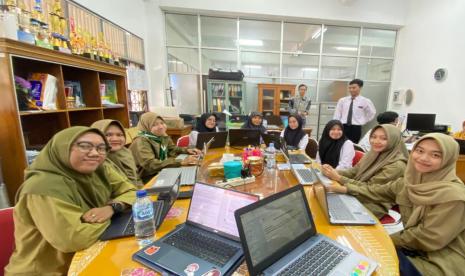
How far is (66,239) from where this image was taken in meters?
0.82

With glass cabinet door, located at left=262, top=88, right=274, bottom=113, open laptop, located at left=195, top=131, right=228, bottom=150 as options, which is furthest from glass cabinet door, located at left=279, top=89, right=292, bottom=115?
open laptop, located at left=195, top=131, right=228, bottom=150

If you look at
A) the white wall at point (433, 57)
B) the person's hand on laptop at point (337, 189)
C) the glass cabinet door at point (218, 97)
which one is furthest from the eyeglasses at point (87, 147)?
the white wall at point (433, 57)

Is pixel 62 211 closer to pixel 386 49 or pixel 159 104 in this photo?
pixel 159 104

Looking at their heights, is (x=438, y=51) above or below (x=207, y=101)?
Answer: above

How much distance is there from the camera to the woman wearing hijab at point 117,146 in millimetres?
1610

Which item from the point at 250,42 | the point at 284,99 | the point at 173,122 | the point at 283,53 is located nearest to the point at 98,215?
the point at 173,122

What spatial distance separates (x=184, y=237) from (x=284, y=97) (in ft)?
16.0

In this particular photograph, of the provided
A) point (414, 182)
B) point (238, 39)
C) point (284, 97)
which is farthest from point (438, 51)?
point (414, 182)

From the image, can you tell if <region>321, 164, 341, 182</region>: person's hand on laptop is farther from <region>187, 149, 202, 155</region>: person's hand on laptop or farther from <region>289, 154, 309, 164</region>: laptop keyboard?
<region>187, 149, 202, 155</region>: person's hand on laptop

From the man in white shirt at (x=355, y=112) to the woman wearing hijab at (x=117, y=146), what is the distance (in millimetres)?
4025

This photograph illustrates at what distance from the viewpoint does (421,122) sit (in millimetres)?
4195

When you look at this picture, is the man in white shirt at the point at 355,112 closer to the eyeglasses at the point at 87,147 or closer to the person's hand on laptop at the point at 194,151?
the person's hand on laptop at the point at 194,151

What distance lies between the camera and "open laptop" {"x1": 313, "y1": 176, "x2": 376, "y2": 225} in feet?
3.39

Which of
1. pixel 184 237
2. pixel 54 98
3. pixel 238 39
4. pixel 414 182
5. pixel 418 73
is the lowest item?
pixel 184 237
